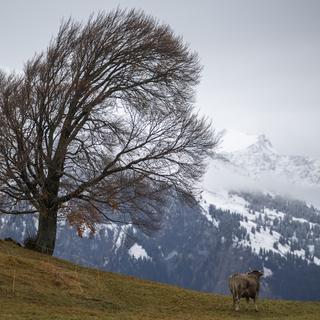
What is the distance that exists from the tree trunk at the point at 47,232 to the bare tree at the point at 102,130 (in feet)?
0.23

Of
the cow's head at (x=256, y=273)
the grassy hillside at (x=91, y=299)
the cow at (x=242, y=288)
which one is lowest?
the grassy hillside at (x=91, y=299)

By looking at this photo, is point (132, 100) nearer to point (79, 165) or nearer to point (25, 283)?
point (79, 165)

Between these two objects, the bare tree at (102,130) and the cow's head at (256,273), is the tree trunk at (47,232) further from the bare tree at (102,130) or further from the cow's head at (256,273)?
the cow's head at (256,273)

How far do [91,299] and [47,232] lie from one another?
1294cm

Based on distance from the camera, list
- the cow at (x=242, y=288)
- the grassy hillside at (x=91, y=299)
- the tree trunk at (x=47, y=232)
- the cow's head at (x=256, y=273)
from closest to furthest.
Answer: the grassy hillside at (x=91, y=299) → the cow at (x=242, y=288) → the cow's head at (x=256, y=273) → the tree trunk at (x=47, y=232)

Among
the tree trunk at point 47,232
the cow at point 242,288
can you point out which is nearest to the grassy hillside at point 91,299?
the cow at point 242,288

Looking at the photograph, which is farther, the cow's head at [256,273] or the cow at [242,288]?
the cow's head at [256,273]

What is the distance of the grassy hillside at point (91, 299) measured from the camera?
2377cm

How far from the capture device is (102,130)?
40.2 m

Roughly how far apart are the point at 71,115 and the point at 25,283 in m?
15.2

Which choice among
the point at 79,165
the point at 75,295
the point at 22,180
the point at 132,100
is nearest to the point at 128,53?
the point at 132,100

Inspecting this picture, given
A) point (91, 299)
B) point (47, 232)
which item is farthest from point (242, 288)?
point (47, 232)

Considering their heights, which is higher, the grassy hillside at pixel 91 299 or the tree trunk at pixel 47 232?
→ the tree trunk at pixel 47 232

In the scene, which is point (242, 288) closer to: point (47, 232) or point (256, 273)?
point (256, 273)
